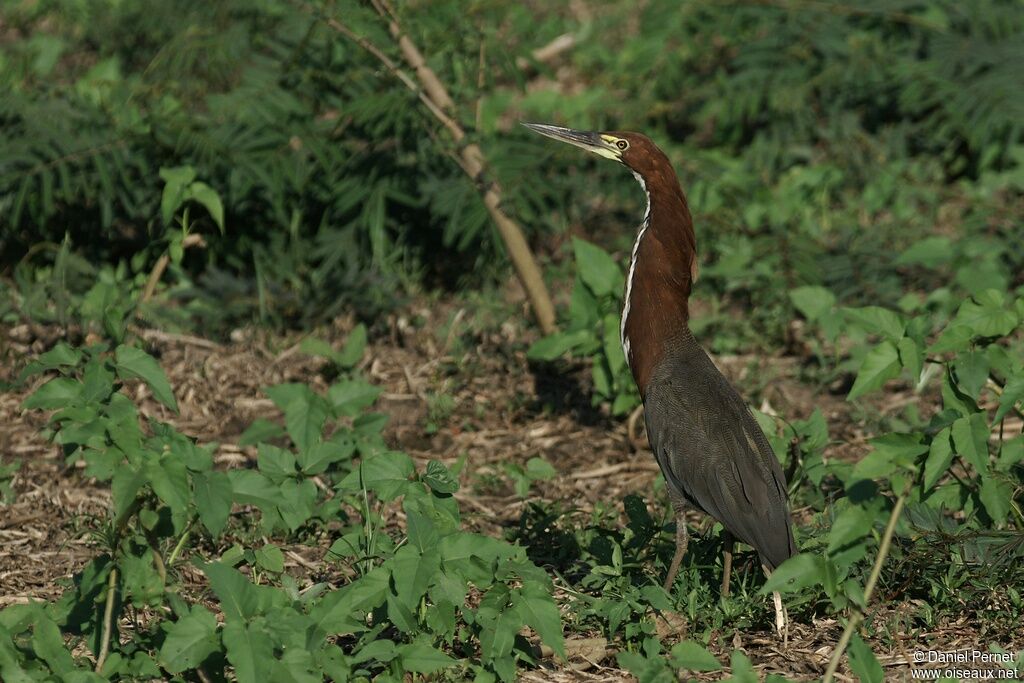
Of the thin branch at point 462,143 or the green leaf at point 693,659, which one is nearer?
the green leaf at point 693,659

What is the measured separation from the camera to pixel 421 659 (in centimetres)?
411

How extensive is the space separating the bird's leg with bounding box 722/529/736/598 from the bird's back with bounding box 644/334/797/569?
0.15 metres

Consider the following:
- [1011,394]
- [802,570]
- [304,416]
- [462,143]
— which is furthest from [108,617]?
[462,143]

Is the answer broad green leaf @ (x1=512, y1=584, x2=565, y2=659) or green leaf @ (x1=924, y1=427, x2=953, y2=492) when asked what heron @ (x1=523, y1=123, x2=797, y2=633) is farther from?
broad green leaf @ (x1=512, y1=584, x2=565, y2=659)

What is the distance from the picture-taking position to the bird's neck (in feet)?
19.2

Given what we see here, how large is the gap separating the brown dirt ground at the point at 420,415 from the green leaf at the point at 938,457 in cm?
173

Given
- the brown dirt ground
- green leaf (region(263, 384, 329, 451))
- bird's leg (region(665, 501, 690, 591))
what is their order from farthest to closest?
the brown dirt ground
green leaf (region(263, 384, 329, 451))
bird's leg (region(665, 501, 690, 591))

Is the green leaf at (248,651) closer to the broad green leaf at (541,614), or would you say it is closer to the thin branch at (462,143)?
the broad green leaf at (541,614)

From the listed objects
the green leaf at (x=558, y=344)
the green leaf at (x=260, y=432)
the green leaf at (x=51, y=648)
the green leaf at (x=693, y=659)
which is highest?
the green leaf at (x=51, y=648)

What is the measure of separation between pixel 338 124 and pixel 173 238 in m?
1.14

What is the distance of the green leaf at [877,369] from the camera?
4.79m

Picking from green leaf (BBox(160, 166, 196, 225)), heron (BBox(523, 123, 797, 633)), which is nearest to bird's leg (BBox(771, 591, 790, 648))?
heron (BBox(523, 123, 797, 633))

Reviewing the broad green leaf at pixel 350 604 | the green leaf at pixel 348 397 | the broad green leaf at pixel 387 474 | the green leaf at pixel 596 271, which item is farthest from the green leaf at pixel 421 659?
the green leaf at pixel 596 271

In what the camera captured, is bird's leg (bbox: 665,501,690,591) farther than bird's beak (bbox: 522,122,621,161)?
No
